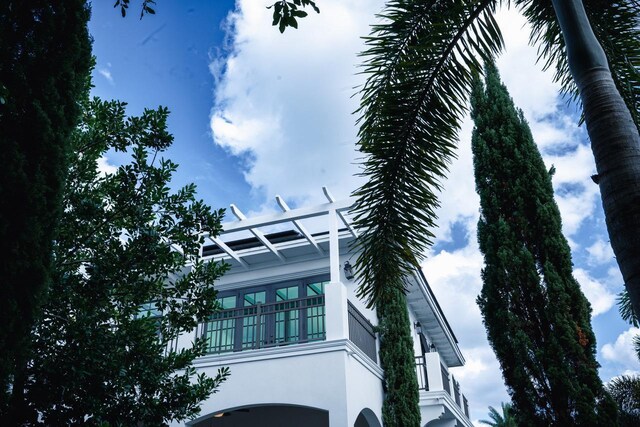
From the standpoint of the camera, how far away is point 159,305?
5844mm

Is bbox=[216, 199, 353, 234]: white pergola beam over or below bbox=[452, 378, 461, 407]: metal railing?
over

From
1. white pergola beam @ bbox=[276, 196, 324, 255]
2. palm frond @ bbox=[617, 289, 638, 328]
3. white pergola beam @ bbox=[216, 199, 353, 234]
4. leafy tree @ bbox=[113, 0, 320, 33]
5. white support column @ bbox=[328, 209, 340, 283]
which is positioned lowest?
leafy tree @ bbox=[113, 0, 320, 33]

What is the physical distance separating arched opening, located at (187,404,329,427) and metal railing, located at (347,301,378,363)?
7.03 ft

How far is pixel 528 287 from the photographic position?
8.80 m

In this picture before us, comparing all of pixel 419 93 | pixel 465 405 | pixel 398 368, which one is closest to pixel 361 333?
pixel 398 368

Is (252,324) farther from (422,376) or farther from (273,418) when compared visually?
(422,376)

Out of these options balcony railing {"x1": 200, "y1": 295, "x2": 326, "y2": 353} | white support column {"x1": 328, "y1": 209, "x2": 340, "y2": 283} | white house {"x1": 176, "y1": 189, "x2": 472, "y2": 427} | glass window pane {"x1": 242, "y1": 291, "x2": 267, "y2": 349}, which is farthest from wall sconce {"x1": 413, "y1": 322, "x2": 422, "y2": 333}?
white support column {"x1": 328, "y1": 209, "x2": 340, "y2": 283}

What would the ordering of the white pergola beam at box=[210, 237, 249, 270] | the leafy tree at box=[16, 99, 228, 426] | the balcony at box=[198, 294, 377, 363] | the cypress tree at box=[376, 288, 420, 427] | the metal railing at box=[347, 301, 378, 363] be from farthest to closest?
the white pergola beam at box=[210, 237, 249, 270] → the cypress tree at box=[376, 288, 420, 427] → the balcony at box=[198, 294, 377, 363] → the metal railing at box=[347, 301, 378, 363] → the leafy tree at box=[16, 99, 228, 426]

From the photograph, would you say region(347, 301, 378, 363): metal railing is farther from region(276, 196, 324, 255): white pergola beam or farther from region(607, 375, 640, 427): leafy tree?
region(607, 375, 640, 427): leafy tree

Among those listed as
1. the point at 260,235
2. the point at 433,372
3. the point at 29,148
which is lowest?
the point at 29,148

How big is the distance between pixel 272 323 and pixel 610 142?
389 inches

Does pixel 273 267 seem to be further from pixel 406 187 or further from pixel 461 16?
pixel 461 16

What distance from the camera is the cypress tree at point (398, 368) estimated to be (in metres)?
11.5

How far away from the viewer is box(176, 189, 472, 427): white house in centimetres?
967
